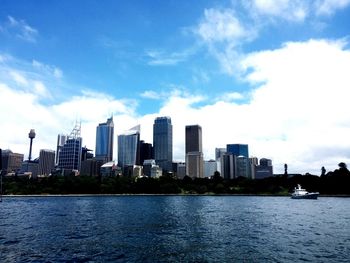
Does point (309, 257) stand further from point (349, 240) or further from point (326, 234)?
point (326, 234)

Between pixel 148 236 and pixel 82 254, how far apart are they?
17.2 meters

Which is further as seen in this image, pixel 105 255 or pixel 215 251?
pixel 215 251

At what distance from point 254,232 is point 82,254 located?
34498 millimetres

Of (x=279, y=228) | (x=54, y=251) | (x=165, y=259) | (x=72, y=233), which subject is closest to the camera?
(x=165, y=259)

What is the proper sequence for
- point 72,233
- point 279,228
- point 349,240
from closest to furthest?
point 349,240 → point 72,233 → point 279,228

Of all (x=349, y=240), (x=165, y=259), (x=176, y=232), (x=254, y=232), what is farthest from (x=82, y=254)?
(x=349, y=240)

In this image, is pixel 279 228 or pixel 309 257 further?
pixel 279 228

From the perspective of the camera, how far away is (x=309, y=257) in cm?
4453

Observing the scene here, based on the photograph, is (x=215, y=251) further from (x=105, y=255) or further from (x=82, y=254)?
(x=82, y=254)

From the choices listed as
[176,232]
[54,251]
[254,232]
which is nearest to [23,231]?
[54,251]

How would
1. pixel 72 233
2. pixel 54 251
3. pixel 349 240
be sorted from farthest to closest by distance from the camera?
1. pixel 72 233
2. pixel 349 240
3. pixel 54 251

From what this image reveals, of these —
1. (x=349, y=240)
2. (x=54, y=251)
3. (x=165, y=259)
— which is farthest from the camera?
(x=349, y=240)

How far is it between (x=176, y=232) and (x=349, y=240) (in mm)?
29720

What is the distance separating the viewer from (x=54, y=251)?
4697 centimetres
